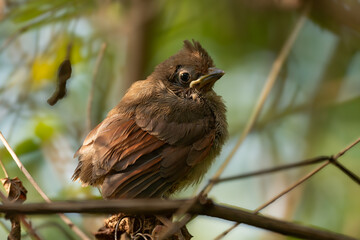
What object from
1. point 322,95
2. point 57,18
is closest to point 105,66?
point 57,18

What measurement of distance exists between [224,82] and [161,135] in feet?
11.7

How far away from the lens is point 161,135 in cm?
352

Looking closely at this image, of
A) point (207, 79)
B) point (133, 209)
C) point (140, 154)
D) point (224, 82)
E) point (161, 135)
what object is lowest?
point (133, 209)

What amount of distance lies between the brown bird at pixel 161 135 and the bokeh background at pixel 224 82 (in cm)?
104

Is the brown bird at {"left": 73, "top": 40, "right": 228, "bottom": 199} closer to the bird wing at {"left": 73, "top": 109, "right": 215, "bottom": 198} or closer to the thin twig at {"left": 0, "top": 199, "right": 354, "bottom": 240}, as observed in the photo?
the bird wing at {"left": 73, "top": 109, "right": 215, "bottom": 198}

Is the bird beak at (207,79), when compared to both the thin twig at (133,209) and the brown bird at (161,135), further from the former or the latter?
the thin twig at (133,209)

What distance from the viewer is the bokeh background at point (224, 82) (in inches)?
191

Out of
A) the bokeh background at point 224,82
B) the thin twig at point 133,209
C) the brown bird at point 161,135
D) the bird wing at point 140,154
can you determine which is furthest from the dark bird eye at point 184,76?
the thin twig at point 133,209

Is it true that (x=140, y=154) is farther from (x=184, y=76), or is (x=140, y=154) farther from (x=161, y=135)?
(x=184, y=76)

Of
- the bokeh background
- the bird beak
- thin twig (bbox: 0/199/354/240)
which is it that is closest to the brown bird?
the bird beak

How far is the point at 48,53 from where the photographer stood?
5.27m

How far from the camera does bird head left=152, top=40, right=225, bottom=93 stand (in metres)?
4.15

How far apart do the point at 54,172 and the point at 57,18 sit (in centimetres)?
156

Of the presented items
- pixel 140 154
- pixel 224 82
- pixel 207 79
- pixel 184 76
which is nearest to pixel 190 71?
pixel 184 76
